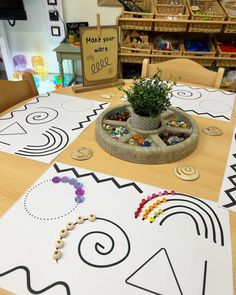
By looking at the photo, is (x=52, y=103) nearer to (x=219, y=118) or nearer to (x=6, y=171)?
(x=6, y=171)

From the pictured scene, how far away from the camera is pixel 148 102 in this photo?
0.83 metres

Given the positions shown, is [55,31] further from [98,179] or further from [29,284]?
[29,284]

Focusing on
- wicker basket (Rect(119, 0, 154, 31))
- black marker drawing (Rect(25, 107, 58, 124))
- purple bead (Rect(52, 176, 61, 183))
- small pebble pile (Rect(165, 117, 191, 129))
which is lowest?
black marker drawing (Rect(25, 107, 58, 124))

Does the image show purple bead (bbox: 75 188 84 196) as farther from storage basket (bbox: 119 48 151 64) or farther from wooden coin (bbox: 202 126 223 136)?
storage basket (bbox: 119 48 151 64)

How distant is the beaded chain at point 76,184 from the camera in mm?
672

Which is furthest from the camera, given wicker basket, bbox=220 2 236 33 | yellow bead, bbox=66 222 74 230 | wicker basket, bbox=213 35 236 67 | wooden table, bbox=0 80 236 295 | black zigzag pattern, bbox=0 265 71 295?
wicker basket, bbox=213 35 236 67

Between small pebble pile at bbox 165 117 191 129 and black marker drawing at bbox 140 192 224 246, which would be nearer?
black marker drawing at bbox 140 192 224 246

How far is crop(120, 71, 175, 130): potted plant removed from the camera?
2.72ft

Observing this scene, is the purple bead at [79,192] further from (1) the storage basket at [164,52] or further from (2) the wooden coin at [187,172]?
(1) the storage basket at [164,52]

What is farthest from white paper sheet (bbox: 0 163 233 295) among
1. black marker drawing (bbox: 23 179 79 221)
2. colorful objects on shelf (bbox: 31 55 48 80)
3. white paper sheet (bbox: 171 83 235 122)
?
colorful objects on shelf (bbox: 31 55 48 80)

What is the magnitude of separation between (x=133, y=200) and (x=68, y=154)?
285mm

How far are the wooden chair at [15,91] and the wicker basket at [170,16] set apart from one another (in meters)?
1.17

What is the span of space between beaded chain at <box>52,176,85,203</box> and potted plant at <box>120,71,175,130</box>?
306 millimetres

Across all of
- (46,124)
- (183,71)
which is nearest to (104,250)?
(46,124)
